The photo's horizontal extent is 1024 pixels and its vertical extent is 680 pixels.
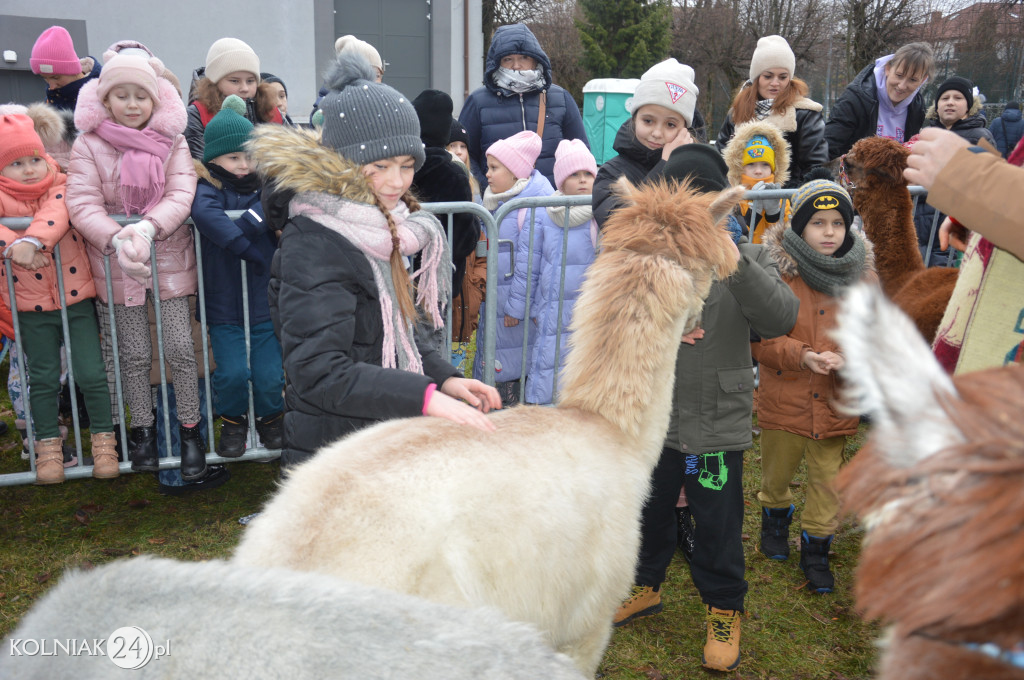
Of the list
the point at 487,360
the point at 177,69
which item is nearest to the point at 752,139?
the point at 487,360

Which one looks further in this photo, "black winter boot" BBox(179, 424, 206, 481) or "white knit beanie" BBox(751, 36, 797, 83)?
"white knit beanie" BBox(751, 36, 797, 83)

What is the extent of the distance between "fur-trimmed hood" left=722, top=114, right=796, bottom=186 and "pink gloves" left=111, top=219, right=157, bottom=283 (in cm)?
382

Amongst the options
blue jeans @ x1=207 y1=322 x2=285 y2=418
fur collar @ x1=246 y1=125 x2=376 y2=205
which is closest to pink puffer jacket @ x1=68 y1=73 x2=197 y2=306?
blue jeans @ x1=207 y1=322 x2=285 y2=418

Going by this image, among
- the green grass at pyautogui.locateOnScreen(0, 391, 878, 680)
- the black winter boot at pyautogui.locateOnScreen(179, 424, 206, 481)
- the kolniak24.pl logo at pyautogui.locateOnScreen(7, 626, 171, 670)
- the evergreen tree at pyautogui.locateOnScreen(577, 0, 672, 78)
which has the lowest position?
the green grass at pyautogui.locateOnScreen(0, 391, 878, 680)

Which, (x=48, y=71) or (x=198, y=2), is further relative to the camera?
(x=198, y=2)

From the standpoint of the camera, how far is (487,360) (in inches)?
174

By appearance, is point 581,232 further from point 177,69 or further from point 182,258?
point 177,69

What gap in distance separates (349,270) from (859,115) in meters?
5.63

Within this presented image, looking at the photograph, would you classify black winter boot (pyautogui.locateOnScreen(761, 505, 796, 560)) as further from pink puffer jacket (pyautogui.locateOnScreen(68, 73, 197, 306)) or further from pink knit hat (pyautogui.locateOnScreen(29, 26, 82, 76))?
pink knit hat (pyautogui.locateOnScreen(29, 26, 82, 76))

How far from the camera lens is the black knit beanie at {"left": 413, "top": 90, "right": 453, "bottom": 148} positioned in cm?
520

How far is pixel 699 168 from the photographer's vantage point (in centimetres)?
293

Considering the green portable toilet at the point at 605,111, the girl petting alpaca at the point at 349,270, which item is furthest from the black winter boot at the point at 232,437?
the green portable toilet at the point at 605,111

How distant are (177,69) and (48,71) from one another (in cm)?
745

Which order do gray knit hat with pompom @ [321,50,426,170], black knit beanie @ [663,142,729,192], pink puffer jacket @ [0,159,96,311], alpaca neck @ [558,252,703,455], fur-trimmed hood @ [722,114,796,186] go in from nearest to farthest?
alpaca neck @ [558,252,703,455]
gray knit hat with pompom @ [321,50,426,170]
black knit beanie @ [663,142,729,192]
pink puffer jacket @ [0,159,96,311]
fur-trimmed hood @ [722,114,796,186]
